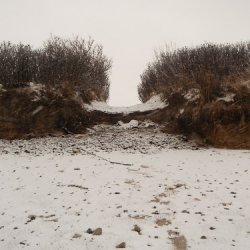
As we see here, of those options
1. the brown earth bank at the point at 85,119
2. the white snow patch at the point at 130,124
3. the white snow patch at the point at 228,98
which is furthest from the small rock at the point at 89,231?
the white snow patch at the point at 130,124

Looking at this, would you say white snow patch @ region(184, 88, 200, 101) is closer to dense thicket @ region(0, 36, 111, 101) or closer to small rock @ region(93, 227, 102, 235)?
dense thicket @ region(0, 36, 111, 101)

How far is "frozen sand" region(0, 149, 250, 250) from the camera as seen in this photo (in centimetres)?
313

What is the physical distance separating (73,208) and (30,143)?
22.1 ft

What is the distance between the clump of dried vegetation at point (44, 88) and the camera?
12141 mm

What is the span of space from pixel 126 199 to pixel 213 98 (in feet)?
23.7

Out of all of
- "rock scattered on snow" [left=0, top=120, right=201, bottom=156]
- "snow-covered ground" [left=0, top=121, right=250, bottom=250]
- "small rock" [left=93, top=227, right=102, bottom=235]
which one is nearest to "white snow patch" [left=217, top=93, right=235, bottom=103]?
"rock scattered on snow" [left=0, top=120, right=201, bottom=156]

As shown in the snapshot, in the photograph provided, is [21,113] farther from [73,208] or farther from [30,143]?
[73,208]

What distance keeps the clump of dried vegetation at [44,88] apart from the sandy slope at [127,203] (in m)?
5.10

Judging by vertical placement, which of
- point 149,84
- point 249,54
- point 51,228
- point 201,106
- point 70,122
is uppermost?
point 249,54

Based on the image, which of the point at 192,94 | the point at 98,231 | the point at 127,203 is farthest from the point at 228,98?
the point at 98,231

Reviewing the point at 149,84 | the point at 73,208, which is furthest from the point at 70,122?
the point at 149,84

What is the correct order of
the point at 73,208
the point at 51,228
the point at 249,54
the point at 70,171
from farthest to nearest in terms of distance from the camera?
the point at 249,54 < the point at 70,171 < the point at 73,208 < the point at 51,228

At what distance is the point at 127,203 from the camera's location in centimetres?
427

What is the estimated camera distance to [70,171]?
6.32 meters
